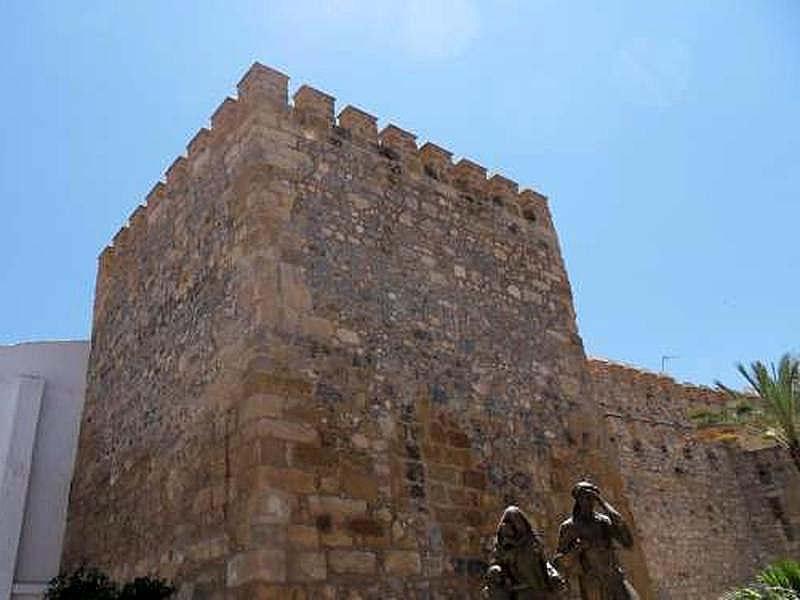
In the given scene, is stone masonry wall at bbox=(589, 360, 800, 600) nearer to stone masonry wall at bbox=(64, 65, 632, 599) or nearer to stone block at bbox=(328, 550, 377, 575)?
stone masonry wall at bbox=(64, 65, 632, 599)

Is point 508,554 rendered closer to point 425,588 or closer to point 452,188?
point 425,588

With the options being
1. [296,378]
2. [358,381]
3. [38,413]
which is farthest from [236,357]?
[38,413]

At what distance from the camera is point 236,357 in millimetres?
7078

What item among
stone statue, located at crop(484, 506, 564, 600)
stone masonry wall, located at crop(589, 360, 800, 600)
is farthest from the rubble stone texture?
stone masonry wall, located at crop(589, 360, 800, 600)

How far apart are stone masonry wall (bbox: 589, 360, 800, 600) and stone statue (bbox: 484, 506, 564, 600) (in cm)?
1047

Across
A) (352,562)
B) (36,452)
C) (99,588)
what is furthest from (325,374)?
(36,452)

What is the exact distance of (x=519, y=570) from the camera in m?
6.23

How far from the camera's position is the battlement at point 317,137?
328 inches

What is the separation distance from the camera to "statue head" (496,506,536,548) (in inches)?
249

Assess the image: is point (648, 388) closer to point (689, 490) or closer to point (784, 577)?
point (689, 490)

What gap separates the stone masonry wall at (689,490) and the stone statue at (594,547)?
10166 millimetres

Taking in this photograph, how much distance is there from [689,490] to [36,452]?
13.8m

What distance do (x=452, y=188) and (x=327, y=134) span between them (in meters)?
1.84

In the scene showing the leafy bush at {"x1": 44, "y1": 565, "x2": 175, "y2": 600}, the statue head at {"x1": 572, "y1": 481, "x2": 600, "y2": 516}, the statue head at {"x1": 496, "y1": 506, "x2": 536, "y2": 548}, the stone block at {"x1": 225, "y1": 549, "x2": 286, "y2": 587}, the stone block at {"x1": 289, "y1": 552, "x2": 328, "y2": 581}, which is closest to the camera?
the stone block at {"x1": 225, "y1": 549, "x2": 286, "y2": 587}
